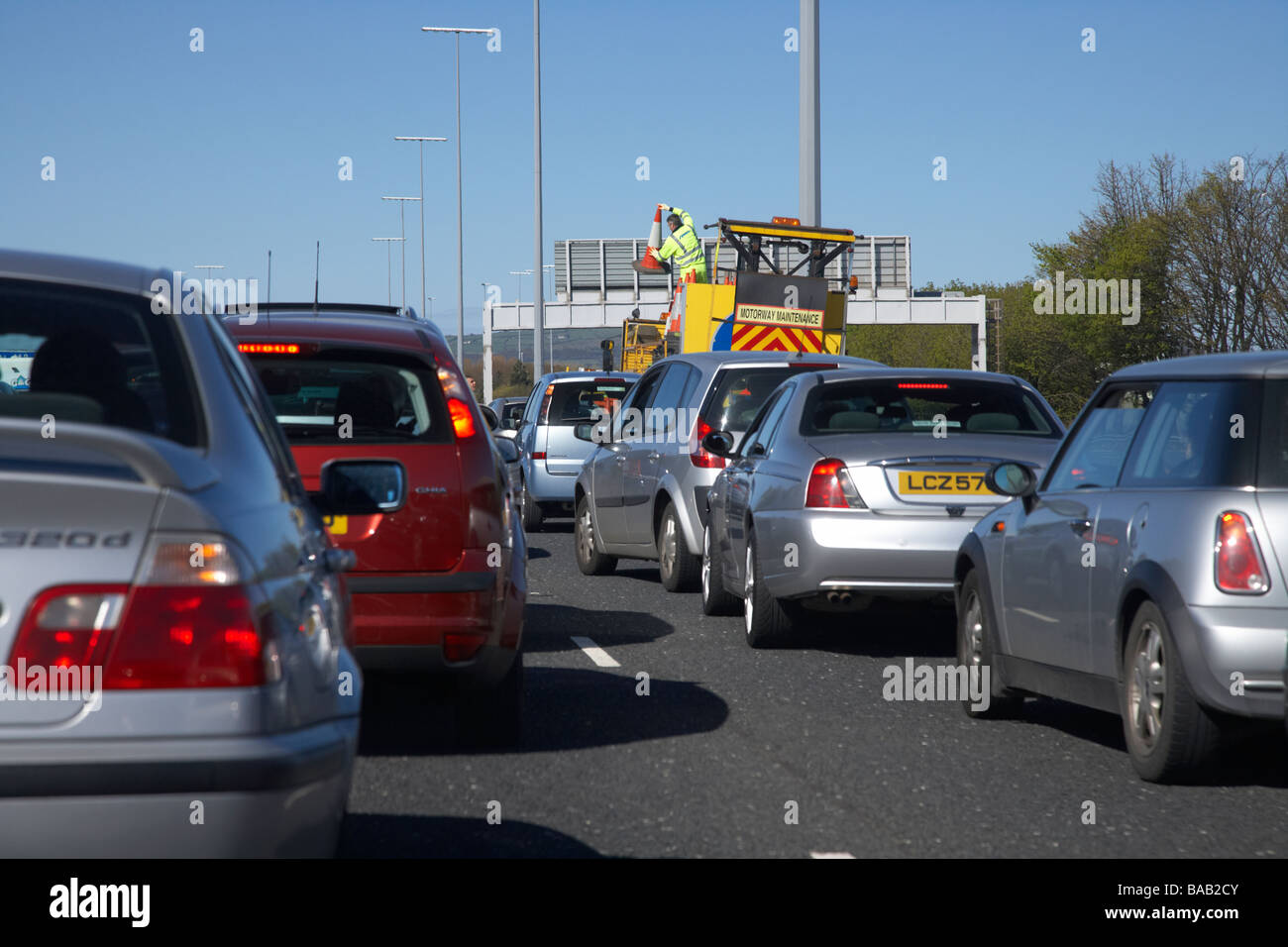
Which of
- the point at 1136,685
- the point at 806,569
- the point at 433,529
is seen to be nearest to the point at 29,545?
the point at 433,529

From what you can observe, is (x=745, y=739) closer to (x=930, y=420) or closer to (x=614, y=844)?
(x=614, y=844)

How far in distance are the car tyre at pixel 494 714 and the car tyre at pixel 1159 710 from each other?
2264 millimetres

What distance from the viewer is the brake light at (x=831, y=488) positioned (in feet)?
31.1

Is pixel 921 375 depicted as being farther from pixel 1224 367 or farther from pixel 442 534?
pixel 442 534

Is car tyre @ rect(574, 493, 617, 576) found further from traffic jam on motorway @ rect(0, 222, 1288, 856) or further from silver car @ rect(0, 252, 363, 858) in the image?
silver car @ rect(0, 252, 363, 858)

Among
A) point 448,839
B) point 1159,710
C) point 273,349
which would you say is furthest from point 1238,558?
point 273,349

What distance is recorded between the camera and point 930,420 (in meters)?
10.3

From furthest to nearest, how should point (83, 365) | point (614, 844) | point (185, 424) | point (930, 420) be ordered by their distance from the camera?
point (930, 420) → point (614, 844) → point (83, 365) → point (185, 424)

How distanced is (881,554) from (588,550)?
640 cm

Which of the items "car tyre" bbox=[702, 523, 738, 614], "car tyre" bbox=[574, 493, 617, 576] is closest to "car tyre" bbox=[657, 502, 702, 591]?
"car tyre" bbox=[702, 523, 738, 614]

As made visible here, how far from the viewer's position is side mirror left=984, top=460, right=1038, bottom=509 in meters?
7.49

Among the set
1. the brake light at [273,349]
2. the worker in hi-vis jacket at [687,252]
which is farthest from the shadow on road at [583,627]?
the worker in hi-vis jacket at [687,252]

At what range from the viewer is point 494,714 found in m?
7.15
